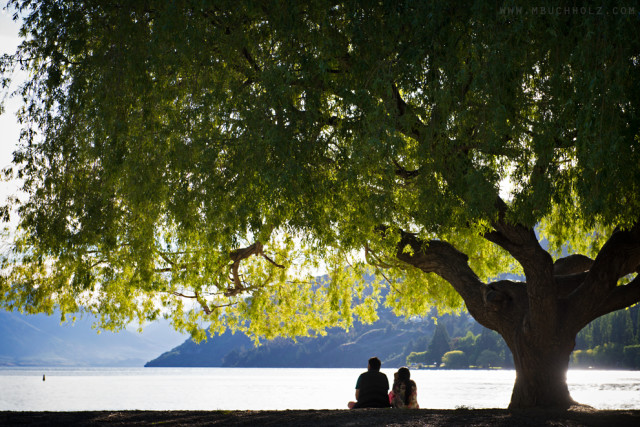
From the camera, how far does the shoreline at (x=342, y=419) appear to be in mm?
8344

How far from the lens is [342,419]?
878 centimetres

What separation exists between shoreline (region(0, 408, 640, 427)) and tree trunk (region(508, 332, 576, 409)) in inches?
103

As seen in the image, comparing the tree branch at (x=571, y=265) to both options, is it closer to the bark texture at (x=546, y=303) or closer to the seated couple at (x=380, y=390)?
the bark texture at (x=546, y=303)

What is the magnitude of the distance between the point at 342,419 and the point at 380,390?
9.74 feet

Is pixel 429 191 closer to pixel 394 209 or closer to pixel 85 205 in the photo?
pixel 394 209

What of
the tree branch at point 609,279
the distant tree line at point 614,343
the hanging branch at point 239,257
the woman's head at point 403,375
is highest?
the hanging branch at point 239,257

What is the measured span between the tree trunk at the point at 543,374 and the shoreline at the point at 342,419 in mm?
2610

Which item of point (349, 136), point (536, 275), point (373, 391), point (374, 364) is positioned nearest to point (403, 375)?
point (374, 364)

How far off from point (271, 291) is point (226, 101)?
1122 cm

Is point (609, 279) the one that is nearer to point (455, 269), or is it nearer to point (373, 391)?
point (455, 269)

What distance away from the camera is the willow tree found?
7.71 metres

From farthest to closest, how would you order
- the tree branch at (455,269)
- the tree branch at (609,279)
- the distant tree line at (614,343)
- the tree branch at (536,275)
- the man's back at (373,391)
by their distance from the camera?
the distant tree line at (614,343)
the tree branch at (455,269)
the tree branch at (536,275)
the tree branch at (609,279)
the man's back at (373,391)

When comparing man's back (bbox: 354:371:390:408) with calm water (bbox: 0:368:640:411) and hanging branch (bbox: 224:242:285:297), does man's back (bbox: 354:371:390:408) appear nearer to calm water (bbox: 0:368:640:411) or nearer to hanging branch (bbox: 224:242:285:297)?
hanging branch (bbox: 224:242:285:297)

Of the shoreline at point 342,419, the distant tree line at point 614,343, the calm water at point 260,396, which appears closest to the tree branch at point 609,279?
the shoreline at point 342,419
